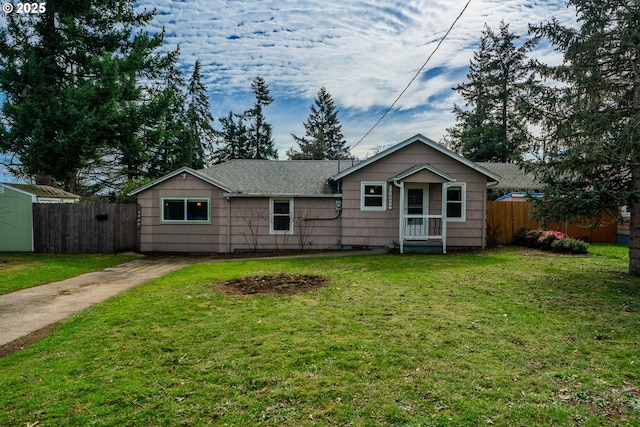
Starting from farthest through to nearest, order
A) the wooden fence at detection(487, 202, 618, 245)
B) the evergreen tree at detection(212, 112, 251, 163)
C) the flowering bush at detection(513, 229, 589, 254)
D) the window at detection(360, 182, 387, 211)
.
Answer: the evergreen tree at detection(212, 112, 251, 163)
the wooden fence at detection(487, 202, 618, 245)
the window at detection(360, 182, 387, 211)
the flowering bush at detection(513, 229, 589, 254)

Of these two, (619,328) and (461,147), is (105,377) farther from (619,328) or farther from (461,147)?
(461,147)

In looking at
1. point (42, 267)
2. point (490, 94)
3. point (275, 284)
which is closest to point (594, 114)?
point (275, 284)

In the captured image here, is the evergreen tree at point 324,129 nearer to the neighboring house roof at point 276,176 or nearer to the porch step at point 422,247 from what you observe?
the neighboring house roof at point 276,176

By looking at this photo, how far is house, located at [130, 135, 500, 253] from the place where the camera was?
1410 cm

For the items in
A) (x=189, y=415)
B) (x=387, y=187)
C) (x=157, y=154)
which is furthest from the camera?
(x=157, y=154)

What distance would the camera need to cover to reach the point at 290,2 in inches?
459

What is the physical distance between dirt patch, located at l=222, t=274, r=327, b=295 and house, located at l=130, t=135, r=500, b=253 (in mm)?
5838

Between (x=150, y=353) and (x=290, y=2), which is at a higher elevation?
(x=290, y=2)

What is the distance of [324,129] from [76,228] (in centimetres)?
3358

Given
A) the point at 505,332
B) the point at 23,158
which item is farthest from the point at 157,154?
the point at 505,332

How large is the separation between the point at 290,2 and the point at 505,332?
452 inches

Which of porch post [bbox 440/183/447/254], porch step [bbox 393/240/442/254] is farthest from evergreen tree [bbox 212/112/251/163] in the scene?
porch post [bbox 440/183/447/254]

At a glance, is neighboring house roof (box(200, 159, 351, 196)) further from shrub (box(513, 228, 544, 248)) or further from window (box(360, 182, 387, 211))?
shrub (box(513, 228, 544, 248))

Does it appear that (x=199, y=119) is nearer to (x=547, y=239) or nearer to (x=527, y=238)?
(x=527, y=238)
